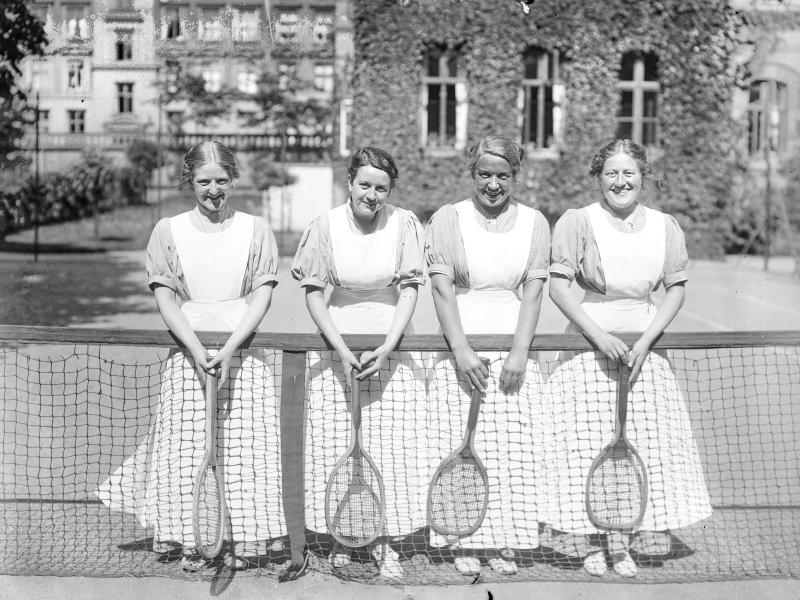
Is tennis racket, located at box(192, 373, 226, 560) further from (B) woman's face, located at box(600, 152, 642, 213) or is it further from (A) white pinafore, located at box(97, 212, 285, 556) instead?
(B) woman's face, located at box(600, 152, 642, 213)

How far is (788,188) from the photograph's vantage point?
20.3 meters

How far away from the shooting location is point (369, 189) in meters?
4.09

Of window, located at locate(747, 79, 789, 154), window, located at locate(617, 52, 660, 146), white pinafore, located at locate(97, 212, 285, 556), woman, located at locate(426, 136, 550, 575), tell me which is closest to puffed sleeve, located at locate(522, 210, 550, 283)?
woman, located at locate(426, 136, 550, 575)

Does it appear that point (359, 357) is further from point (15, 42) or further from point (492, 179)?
point (15, 42)

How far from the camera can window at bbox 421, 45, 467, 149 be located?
2006 cm

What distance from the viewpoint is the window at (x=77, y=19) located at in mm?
6406

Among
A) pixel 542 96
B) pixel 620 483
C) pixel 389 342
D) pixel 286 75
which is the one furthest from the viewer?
pixel 286 75

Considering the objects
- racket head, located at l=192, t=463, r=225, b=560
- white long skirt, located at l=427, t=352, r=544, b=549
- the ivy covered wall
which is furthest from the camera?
the ivy covered wall

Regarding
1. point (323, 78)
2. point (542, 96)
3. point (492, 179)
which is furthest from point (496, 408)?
point (323, 78)

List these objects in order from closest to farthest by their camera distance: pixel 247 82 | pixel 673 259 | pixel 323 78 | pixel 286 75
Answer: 1. pixel 673 259
2. pixel 286 75
3. pixel 323 78
4. pixel 247 82

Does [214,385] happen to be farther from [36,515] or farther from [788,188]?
[788,188]

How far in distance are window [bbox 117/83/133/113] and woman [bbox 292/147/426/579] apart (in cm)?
1290

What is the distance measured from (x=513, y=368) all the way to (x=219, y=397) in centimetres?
129

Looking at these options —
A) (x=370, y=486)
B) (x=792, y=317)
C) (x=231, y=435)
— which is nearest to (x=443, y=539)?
(x=370, y=486)
